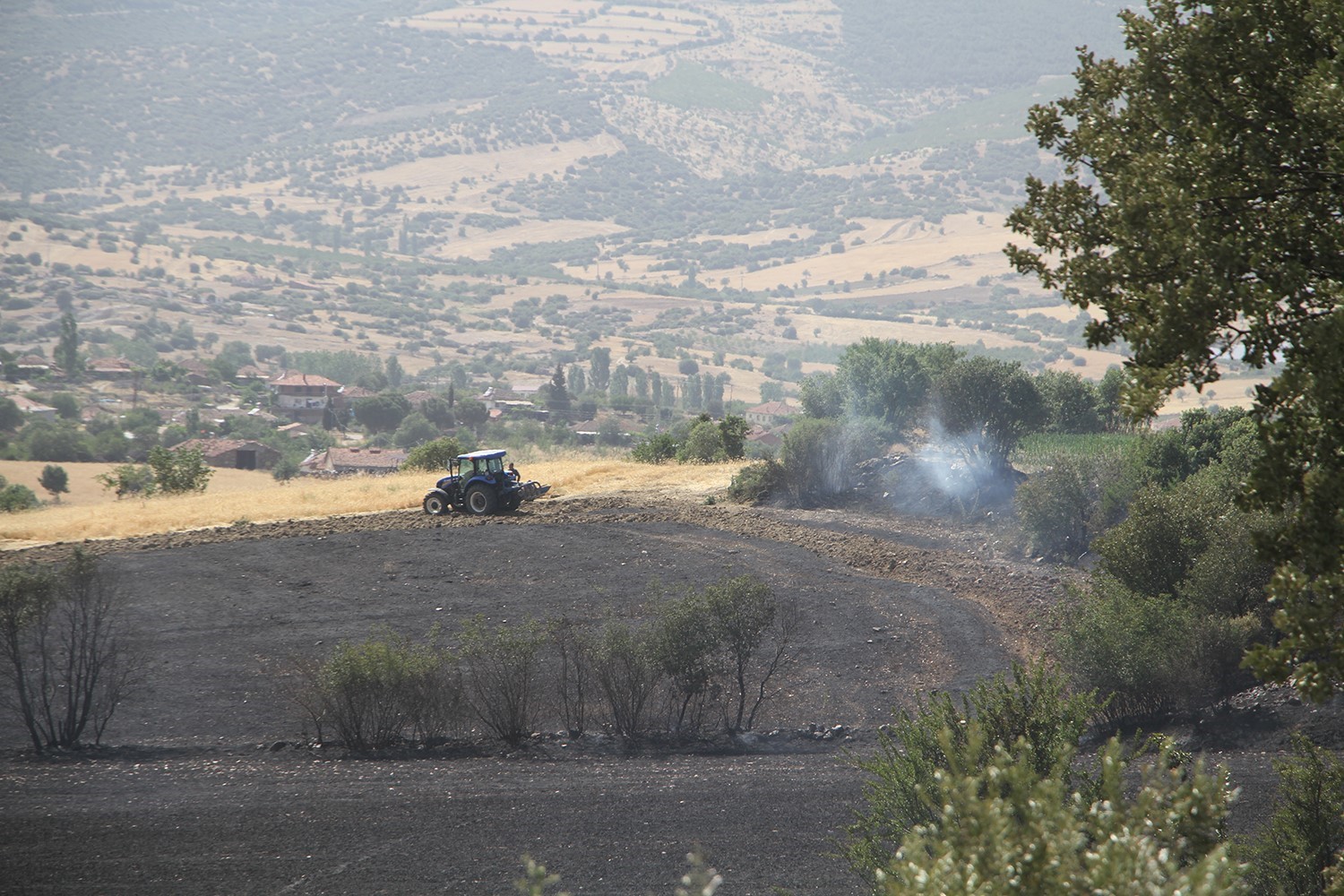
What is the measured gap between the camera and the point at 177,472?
131 feet

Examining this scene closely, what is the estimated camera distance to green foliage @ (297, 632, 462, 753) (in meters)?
15.3

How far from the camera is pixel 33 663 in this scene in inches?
694

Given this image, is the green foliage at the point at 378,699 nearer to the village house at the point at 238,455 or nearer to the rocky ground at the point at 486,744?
the rocky ground at the point at 486,744

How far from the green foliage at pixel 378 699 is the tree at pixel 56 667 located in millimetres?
2919

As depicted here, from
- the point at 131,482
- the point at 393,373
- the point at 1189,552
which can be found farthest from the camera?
the point at 393,373

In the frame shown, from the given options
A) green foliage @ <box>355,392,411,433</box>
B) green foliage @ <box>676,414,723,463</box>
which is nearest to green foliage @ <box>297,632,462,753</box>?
green foliage @ <box>676,414,723,463</box>

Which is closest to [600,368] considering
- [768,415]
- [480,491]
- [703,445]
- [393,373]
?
[393,373]

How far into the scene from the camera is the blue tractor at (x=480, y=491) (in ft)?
96.2

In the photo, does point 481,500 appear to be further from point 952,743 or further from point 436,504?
point 952,743

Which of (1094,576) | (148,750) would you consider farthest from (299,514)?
(1094,576)

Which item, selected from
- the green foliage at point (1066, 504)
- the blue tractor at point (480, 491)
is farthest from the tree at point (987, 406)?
the blue tractor at point (480, 491)

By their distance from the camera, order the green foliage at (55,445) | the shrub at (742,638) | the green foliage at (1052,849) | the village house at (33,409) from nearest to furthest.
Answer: the green foliage at (1052,849) < the shrub at (742,638) < the green foliage at (55,445) < the village house at (33,409)

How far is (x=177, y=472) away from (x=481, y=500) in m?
16.2

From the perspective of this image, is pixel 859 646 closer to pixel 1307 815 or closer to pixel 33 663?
pixel 1307 815
